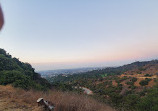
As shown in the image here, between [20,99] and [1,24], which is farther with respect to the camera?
[20,99]

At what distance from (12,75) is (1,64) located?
18.3ft

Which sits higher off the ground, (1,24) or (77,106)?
(1,24)

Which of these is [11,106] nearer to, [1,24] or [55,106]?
[55,106]

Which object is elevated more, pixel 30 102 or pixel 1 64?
pixel 1 64

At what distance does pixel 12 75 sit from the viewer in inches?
540

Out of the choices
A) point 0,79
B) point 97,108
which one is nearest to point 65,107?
point 97,108

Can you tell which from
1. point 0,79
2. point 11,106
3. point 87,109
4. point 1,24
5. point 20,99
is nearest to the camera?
point 1,24

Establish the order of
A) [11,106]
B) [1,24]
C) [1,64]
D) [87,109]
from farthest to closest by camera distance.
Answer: [1,64] < [11,106] < [87,109] < [1,24]

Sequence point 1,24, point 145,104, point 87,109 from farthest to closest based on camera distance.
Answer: point 145,104 < point 87,109 < point 1,24

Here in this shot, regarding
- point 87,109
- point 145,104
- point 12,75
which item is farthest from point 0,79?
point 145,104

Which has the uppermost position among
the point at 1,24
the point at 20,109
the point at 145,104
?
the point at 1,24

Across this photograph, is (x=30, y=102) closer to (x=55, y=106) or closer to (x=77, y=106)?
(x=55, y=106)

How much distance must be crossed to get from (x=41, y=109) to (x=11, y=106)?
1.50 meters

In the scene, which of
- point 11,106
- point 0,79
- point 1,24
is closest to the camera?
point 1,24
